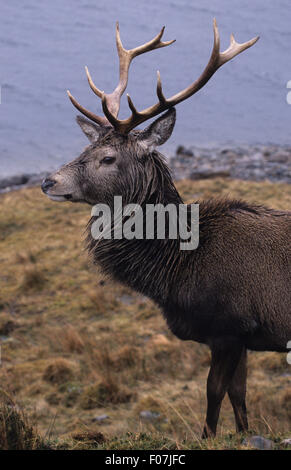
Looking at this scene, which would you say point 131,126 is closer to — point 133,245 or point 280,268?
point 133,245

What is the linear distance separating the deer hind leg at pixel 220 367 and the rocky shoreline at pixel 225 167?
14.6 meters

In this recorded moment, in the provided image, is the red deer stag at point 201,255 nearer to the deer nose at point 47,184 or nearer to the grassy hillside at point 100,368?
the deer nose at point 47,184

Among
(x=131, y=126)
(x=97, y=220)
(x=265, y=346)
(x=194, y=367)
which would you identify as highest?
(x=131, y=126)

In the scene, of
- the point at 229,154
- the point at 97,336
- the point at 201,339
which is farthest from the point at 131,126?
the point at 229,154

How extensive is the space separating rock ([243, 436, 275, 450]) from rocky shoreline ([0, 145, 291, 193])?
48.5 ft

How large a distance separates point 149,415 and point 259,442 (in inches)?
110

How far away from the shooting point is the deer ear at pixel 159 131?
4305 millimetres

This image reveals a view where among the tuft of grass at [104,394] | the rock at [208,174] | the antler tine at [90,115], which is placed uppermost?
the rock at [208,174]

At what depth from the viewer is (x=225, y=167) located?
21.5 metres

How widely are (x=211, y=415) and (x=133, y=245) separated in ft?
4.67

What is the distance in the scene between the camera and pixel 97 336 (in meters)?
8.88

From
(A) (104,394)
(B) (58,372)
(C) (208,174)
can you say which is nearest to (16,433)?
(A) (104,394)

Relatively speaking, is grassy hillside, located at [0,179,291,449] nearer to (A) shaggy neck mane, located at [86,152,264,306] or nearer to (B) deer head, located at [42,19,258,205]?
(A) shaggy neck mane, located at [86,152,264,306]
